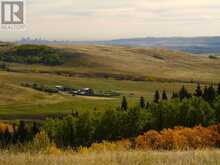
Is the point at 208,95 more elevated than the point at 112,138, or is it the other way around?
the point at 208,95

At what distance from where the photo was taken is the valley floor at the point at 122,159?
12.0 metres

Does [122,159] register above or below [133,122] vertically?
above

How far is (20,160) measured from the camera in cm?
1219

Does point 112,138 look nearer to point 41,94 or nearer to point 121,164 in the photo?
point 121,164

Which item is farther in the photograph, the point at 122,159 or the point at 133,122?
the point at 133,122

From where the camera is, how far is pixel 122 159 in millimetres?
12469

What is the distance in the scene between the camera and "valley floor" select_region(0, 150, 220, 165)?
1196cm

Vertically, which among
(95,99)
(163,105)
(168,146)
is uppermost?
(168,146)

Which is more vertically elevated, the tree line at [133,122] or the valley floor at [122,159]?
the valley floor at [122,159]

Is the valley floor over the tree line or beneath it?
over

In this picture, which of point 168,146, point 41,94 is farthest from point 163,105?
point 41,94

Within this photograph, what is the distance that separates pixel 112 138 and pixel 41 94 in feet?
327

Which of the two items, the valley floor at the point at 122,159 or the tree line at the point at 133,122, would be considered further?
the tree line at the point at 133,122

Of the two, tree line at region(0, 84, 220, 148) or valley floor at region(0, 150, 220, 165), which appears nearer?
valley floor at region(0, 150, 220, 165)
